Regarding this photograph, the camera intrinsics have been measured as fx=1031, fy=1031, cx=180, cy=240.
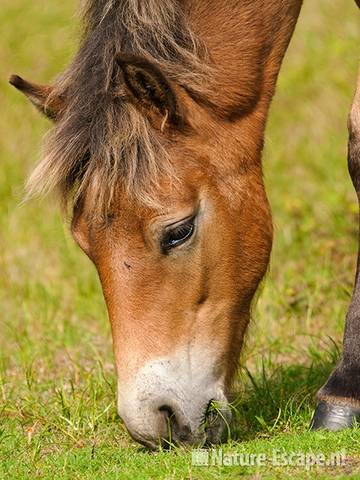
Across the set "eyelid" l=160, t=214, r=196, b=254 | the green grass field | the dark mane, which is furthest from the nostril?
the dark mane

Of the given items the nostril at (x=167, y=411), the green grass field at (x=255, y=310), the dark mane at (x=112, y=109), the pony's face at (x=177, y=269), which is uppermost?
the dark mane at (x=112, y=109)

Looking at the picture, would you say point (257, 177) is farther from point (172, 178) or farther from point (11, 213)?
point (11, 213)

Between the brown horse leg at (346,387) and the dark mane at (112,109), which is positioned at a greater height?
the dark mane at (112,109)

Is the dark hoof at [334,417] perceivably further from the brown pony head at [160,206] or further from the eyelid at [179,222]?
the eyelid at [179,222]

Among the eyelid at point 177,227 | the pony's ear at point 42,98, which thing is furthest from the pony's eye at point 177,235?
the pony's ear at point 42,98

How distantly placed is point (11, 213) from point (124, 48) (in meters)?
4.10

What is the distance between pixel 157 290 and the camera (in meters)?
3.84

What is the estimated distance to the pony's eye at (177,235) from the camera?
387 centimetres

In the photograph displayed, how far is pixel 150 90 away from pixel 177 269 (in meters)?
0.68

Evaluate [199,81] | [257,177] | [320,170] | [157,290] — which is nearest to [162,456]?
[157,290]

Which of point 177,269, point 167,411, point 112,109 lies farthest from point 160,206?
point 167,411

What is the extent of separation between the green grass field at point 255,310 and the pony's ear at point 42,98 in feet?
1.22

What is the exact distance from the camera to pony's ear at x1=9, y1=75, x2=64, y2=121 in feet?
13.7

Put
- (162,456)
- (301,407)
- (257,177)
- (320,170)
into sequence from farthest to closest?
(320,170), (301,407), (257,177), (162,456)
